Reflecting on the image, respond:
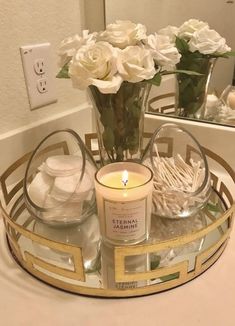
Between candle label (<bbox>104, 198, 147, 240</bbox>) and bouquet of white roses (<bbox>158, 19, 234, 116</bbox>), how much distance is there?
1.32 ft

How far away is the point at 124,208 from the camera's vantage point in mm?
506

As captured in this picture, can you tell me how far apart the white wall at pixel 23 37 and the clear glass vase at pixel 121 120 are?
0.62ft

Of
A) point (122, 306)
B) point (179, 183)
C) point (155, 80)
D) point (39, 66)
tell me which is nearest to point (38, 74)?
point (39, 66)

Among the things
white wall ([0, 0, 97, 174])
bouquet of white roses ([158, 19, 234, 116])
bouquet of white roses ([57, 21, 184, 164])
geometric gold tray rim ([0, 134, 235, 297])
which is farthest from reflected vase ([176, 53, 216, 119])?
geometric gold tray rim ([0, 134, 235, 297])

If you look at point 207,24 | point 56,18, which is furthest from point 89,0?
point 207,24

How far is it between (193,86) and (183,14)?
182 millimetres

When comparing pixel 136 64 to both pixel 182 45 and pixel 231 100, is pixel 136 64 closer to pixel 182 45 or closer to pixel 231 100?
pixel 182 45

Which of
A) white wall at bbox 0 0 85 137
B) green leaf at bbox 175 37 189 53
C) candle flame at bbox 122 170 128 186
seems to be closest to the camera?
candle flame at bbox 122 170 128 186

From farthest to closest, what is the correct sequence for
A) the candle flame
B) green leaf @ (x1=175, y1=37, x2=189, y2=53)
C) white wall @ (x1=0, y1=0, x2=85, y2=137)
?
1. green leaf @ (x1=175, y1=37, x2=189, y2=53)
2. white wall @ (x1=0, y1=0, x2=85, y2=137)
3. the candle flame

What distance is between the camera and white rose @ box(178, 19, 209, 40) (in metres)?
0.78

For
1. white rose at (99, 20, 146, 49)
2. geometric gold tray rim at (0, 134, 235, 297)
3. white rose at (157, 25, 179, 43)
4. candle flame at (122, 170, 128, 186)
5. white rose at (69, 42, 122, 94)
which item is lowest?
geometric gold tray rim at (0, 134, 235, 297)

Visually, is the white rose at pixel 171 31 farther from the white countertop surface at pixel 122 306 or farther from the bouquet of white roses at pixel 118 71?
the white countertop surface at pixel 122 306

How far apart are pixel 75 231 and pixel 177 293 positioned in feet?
0.72

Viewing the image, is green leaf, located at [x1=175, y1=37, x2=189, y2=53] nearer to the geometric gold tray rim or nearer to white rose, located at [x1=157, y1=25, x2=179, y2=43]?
white rose, located at [x1=157, y1=25, x2=179, y2=43]
